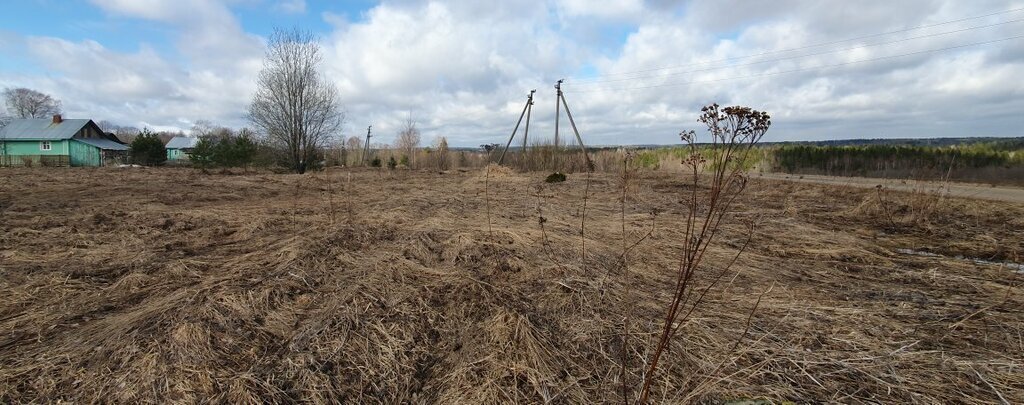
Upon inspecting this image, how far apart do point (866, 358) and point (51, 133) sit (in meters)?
55.2

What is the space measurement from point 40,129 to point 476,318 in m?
55.1

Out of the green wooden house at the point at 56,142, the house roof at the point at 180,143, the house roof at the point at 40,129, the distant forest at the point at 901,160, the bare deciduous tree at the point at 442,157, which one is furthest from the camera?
the house roof at the point at 180,143

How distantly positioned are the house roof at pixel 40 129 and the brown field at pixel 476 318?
46.6 m

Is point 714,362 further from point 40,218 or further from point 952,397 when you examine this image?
point 40,218

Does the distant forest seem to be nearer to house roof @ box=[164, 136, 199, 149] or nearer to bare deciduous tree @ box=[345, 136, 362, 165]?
bare deciduous tree @ box=[345, 136, 362, 165]

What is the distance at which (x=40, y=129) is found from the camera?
39594 mm

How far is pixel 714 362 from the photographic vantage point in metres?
2.33

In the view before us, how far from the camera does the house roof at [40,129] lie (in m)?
38.8

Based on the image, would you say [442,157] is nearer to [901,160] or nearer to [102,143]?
[901,160]

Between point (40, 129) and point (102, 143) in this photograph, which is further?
point (102, 143)

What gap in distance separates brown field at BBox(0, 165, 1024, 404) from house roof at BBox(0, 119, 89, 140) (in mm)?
46645

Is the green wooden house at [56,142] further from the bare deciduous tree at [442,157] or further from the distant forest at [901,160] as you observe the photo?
the distant forest at [901,160]

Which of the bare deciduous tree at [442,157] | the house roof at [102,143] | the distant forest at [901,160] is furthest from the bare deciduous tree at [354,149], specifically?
the distant forest at [901,160]

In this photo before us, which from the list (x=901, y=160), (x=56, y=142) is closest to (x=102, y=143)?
(x=56, y=142)
